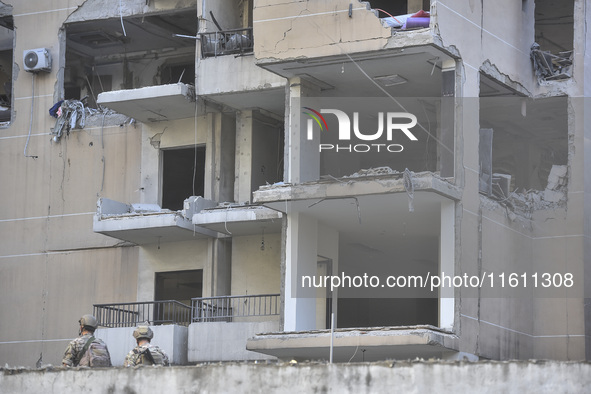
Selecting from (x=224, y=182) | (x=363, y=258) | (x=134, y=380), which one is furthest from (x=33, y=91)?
(x=134, y=380)

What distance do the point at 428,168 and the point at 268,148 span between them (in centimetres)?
377

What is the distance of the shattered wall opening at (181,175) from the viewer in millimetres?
33406

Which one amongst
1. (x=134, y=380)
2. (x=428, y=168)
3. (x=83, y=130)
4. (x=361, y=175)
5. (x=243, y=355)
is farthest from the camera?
(x=83, y=130)

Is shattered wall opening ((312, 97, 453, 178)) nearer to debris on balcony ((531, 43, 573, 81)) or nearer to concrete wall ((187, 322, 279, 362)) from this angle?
debris on balcony ((531, 43, 573, 81))

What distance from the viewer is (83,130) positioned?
33938mm

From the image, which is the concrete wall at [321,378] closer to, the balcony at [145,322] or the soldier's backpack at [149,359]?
the soldier's backpack at [149,359]

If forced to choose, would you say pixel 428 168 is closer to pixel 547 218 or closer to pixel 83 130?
pixel 547 218

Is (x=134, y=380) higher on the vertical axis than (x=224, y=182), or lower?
lower

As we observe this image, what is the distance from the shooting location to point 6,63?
38344mm

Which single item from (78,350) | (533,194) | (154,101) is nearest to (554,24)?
(533,194)

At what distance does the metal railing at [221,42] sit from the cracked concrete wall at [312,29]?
8.62 ft

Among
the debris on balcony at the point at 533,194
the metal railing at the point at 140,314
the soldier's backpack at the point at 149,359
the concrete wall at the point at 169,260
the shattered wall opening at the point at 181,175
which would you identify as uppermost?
the shattered wall opening at the point at 181,175

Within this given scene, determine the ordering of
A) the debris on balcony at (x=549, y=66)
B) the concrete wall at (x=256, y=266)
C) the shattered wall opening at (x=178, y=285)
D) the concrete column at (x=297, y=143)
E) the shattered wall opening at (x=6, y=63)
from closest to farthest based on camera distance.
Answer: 1. the concrete column at (x=297, y=143)
2. the debris on balcony at (x=549, y=66)
3. the concrete wall at (x=256, y=266)
4. the shattered wall opening at (x=178, y=285)
5. the shattered wall opening at (x=6, y=63)

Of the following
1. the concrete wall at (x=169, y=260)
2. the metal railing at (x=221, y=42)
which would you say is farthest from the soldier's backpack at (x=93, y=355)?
the metal railing at (x=221, y=42)
